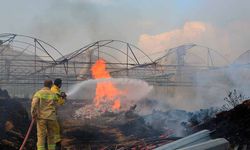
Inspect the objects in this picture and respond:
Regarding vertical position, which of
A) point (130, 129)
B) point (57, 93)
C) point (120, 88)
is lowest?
point (130, 129)

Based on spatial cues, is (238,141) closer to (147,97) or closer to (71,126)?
(71,126)

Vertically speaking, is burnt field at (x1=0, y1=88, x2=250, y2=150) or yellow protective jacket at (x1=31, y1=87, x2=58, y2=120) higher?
yellow protective jacket at (x1=31, y1=87, x2=58, y2=120)

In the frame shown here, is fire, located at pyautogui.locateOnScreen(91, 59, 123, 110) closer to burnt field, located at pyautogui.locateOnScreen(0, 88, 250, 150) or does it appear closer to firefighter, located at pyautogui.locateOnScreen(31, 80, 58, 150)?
burnt field, located at pyautogui.locateOnScreen(0, 88, 250, 150)

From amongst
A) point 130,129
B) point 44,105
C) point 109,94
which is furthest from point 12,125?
point 109,94

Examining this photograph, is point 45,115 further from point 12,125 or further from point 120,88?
point 120,88

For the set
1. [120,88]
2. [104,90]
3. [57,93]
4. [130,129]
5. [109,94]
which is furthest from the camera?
[104,90]

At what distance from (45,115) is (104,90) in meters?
17.6

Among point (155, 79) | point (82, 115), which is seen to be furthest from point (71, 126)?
point (155, 79)

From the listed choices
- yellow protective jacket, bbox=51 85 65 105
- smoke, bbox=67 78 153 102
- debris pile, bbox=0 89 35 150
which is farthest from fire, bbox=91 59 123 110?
yellow protective jacket, bbox=51 85 65 105

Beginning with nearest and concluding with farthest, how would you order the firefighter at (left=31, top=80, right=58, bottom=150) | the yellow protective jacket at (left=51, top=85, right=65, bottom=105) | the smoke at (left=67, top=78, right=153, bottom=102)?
1. the firefighter at (left=31, top=80, right=58, bottom=150)
2. the yellow protective jacket at (left=51, top=85, right=65, bottom=105)
3. the smoke at (left=67, top=78, right=153, bottom=102)

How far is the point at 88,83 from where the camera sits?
27609 millimetres

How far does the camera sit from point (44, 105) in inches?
378

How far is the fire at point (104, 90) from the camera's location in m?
24.8

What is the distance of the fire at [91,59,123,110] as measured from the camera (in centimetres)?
2478
